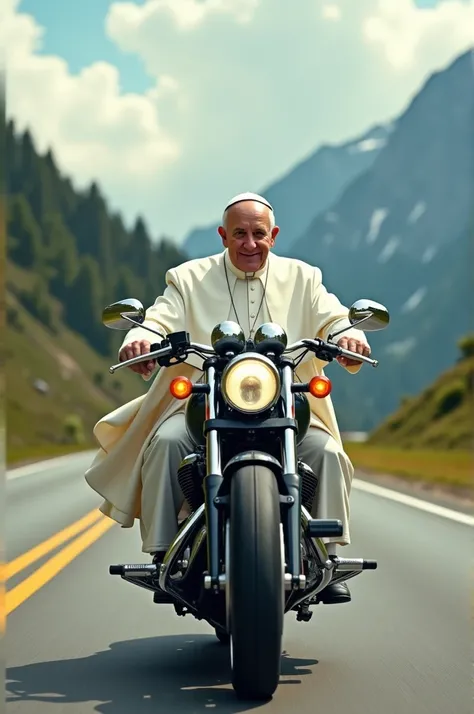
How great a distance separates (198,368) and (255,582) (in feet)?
4.18

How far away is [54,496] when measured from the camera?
17.5 m

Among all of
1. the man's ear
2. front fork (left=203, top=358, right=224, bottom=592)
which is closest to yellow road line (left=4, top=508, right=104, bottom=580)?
the man's ear

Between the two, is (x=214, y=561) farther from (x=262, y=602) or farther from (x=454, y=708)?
(x=454, y=708)

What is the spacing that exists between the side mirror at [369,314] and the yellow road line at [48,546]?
4.28m

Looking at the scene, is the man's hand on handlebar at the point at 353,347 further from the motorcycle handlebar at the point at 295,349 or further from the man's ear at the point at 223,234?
the man's ear at the point at 223,234

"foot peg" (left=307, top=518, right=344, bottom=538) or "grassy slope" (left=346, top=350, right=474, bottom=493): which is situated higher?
"grassy slope" (left=346, top=350, right=474, bottom=493)

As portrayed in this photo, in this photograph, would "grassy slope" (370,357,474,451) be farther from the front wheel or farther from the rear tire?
the front wheel

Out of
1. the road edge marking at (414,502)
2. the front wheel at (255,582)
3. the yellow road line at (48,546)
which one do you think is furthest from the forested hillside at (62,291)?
the front wheel at (255,582)

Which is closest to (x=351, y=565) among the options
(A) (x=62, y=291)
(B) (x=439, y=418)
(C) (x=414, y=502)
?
(C) (x=414, y=502)

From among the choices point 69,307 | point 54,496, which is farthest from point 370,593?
point 69,307

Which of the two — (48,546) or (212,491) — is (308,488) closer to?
(212,491)

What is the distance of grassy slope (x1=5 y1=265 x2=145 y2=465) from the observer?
117250 mm

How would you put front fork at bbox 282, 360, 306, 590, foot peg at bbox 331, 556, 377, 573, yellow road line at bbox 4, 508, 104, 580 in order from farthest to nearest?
yellow road line at bbox 4, 508, 104, 580, foot peg at bbox 331, 556, 377, 573, front fork at bbox 282, 360, 306, 590

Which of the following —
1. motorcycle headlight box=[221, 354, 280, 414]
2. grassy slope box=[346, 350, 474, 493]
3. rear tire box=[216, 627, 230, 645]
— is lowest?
rear tire box=[216, 627, 230, 645]
